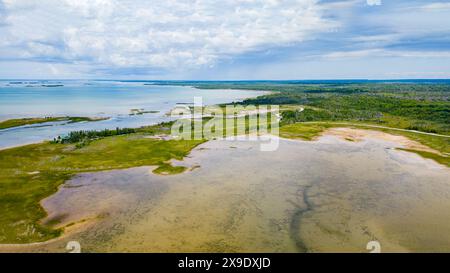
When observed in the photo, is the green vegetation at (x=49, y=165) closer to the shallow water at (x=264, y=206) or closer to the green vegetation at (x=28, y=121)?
the shallow water at (x=264, y=206)

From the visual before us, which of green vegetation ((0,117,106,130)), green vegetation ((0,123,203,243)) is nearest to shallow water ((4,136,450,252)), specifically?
Result: green vegetation ((0,123,203,243))

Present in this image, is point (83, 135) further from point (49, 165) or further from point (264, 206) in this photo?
point (264, 206)

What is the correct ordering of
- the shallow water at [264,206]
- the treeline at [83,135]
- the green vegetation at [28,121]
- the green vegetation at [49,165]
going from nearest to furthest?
the shallow water at [264,206] < the green vegetation at [49,165] < the treeline at [83,135] < the green vegetation at [28,121]

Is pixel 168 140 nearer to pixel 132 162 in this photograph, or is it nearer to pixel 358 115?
pixel 132 162

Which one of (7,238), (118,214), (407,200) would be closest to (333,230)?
(407,200)

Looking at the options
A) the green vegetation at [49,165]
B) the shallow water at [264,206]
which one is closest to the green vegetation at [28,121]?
the green vegetation at [49,165]

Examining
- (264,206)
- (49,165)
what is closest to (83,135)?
(49,165)
